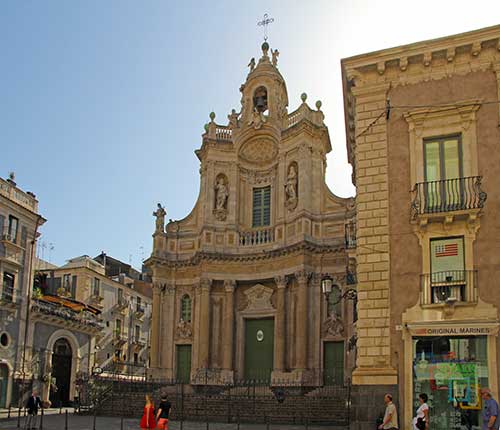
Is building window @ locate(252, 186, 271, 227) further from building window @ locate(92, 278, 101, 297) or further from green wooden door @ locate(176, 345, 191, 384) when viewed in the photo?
building window @ locate(92, 278, 101, 297)

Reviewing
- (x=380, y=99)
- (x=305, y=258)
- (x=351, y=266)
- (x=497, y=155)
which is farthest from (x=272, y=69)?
(x=497, y=155)

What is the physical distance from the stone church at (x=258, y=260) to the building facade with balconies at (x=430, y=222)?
1486cm

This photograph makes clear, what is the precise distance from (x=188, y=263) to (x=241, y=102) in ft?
33.9

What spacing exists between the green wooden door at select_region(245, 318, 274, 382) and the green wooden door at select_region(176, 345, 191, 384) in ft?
10.8

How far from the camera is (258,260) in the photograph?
36.1 metres

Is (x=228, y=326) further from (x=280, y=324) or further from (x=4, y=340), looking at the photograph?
(x=4, y=340)

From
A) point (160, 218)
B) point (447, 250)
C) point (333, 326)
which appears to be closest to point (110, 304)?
point (160, 218)

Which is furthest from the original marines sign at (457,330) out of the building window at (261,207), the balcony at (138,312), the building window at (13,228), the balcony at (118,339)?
the balcony at (138,312)

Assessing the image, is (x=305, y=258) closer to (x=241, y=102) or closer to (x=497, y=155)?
(x=241, y=102)

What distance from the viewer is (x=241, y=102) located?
132 feet

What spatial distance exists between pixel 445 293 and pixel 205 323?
2046 cm

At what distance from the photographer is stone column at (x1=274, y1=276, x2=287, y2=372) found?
33.8 meters

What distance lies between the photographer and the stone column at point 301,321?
108 feet

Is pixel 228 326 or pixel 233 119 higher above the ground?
pixel 233 119
